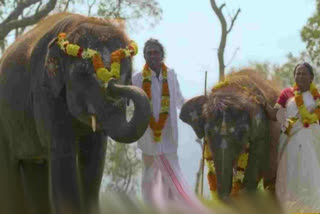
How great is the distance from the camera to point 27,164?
23.7 ft

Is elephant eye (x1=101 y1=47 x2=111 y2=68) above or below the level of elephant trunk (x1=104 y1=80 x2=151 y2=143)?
above

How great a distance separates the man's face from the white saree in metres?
1.42

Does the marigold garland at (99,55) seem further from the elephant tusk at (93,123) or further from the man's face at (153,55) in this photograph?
the man's face at (153,55)

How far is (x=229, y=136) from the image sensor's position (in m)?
7.56

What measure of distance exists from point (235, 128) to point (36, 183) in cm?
201

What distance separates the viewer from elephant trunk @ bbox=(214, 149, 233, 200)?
7535mm

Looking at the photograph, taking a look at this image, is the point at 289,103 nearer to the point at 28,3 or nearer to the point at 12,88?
the point at 12,88

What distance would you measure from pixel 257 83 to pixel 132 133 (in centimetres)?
333

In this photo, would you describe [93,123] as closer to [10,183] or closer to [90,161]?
→ [90,161]

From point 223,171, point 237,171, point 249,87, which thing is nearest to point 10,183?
point 223,171

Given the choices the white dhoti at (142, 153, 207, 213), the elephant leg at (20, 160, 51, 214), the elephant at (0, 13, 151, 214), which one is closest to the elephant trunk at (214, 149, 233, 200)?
the white dhoti at (142, 153, 207, 213)

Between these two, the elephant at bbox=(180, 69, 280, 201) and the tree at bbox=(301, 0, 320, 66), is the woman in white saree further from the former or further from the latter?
the tree at bbox=(301, 0, 320, 66)

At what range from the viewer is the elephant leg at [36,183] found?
717 cm

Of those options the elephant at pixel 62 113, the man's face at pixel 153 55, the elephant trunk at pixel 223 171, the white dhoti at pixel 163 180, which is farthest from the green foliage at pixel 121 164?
the elephant at pixel 62 113
